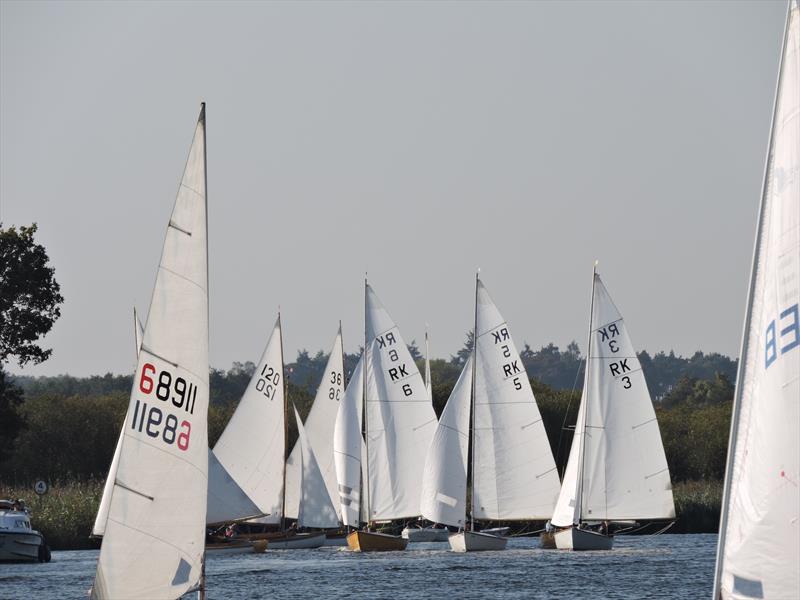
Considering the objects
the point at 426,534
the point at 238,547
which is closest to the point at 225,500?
the point at 238,547

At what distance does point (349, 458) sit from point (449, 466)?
648 centimetres

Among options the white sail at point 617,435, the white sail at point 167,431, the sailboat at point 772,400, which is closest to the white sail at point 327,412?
the white sail at point 617,435

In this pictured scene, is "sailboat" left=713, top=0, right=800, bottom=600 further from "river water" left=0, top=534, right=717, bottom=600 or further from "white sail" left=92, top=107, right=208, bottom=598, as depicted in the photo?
"river water" left=0, top=534, right=717, bottom=600

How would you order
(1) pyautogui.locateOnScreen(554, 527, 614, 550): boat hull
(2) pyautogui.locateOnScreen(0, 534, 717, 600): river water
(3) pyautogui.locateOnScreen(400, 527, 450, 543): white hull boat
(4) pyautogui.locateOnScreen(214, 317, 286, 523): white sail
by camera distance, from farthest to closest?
(3) pyautogui.locateOnScreen(400, 527, 450, 543): white hull boat
(4) pyautogui.locateOnScreen(214, 317, 286, 523): white sail
(1) pyautogui.locateOnScreen(554, 527, 614, 550): boat hull
(2) pyautogui.locateOnScreen(0, 534, 717, 600): river water

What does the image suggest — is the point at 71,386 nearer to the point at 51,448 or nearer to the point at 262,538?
the point at 51,448

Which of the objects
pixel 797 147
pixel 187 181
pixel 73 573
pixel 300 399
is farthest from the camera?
pixel 300 399

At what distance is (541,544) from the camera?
186 feet

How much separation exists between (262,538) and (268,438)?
3766mm

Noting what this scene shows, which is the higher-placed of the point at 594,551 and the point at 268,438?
the point at 268,438

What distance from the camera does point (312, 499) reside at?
58406 millimetres

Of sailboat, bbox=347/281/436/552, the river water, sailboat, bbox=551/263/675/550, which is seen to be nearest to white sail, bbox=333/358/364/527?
sailboat, bbox=347/281/436/552

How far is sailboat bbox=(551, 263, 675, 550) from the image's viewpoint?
174 ft

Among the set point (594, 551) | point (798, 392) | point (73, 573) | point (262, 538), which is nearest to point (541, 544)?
point (594, 551)

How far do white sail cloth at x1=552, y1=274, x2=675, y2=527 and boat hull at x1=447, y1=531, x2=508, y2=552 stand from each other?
2.40 metres
